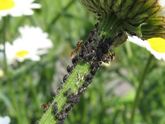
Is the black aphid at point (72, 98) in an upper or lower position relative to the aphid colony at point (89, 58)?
lower

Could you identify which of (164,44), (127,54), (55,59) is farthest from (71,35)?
(164,44)

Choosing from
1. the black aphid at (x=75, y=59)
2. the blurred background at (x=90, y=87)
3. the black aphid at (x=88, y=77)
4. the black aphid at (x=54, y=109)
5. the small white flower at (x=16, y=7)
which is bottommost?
the black aphid at (x=54, y=109)

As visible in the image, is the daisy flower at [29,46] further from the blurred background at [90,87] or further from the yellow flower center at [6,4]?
the yellow flower center at [6,4]

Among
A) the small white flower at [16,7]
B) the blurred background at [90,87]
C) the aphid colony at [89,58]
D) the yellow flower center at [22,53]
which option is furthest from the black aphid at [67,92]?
the yellow flower center at [22,53]

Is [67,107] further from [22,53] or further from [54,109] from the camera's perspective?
[22,53]

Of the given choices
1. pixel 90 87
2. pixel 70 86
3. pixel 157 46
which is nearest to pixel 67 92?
pixel 70 86

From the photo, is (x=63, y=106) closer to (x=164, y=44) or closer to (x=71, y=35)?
(x=164, y=44)

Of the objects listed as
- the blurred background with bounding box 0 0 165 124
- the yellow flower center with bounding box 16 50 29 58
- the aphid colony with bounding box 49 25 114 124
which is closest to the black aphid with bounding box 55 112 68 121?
the aphid colony with bounding box 49 25 114 124
